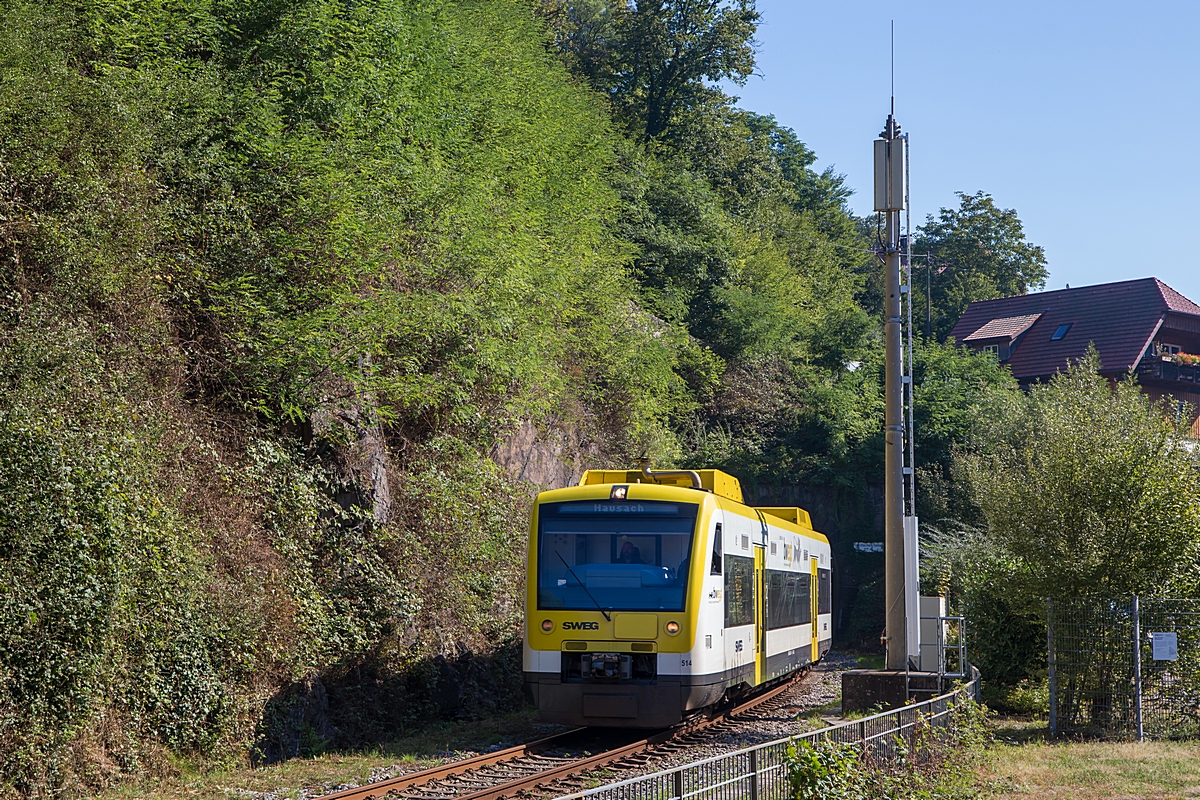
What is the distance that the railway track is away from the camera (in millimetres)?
10391

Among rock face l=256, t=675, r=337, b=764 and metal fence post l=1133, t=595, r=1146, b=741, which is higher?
metal fence post l=1133, t=595, r=1146, b=741

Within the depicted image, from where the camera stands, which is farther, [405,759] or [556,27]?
[556,27]

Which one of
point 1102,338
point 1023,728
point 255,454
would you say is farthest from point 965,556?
point 1102,338

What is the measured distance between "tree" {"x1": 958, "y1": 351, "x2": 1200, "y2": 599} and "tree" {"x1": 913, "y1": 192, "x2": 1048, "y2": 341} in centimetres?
5822

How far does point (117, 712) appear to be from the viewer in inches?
437

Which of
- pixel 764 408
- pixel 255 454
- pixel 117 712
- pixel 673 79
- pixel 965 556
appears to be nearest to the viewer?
pixel 117 712

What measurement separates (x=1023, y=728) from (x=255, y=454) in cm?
1153

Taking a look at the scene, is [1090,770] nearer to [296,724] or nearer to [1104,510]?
[1104,510]

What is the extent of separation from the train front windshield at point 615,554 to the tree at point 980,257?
63182mm

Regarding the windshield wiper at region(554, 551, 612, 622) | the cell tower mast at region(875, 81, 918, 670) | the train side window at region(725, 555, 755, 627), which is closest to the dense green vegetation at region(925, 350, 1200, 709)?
the cell tower mast at region(875, 81, 918, 670)

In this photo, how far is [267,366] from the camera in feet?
49.3

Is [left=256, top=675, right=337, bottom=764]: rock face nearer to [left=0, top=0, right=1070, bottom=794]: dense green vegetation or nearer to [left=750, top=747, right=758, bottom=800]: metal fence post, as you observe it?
[left=0, top=0, right=1070, bottom=794]: dense green vegetation

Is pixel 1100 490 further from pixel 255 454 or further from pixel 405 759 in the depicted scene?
pixel 255 454

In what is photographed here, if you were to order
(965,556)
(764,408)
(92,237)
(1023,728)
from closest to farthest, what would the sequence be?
(92,237), (1023,728), (965,556), (764,408)
